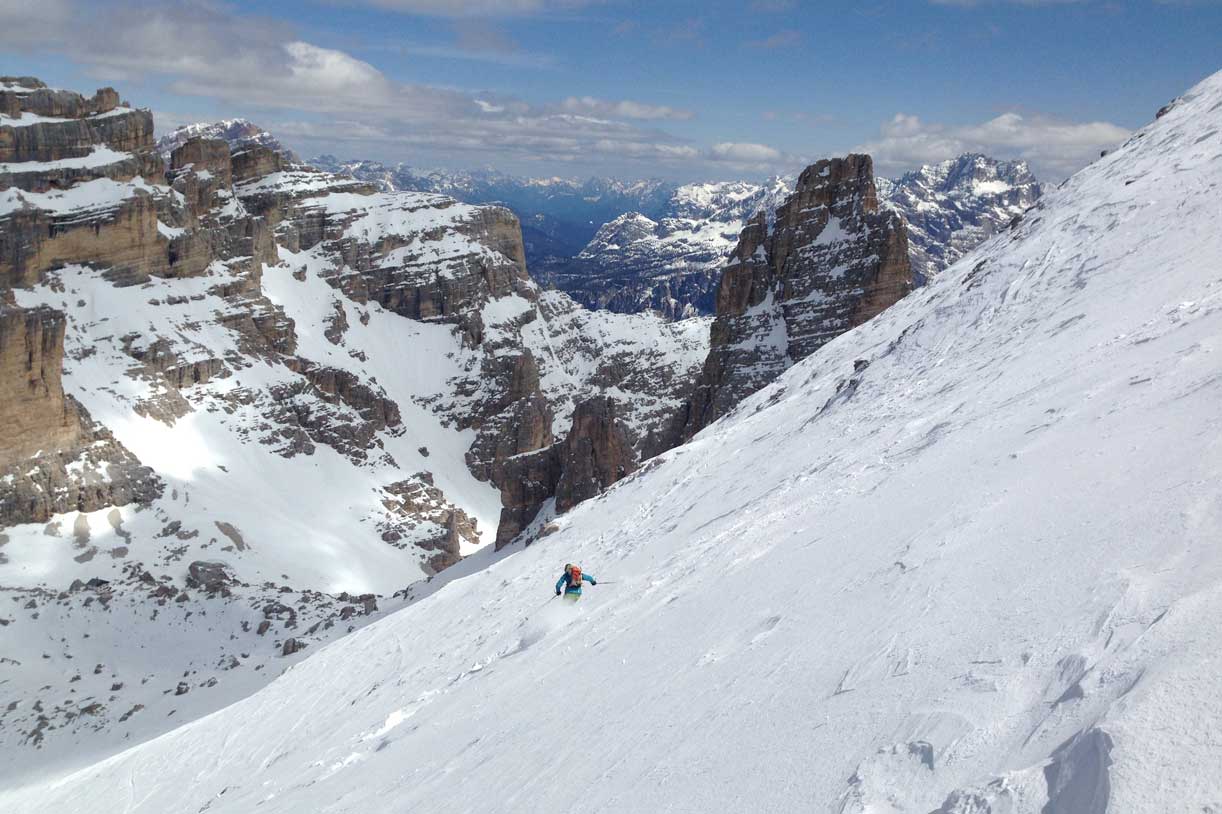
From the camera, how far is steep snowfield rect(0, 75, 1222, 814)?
575 cm

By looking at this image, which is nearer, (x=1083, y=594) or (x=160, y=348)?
(x=1083, y=594)

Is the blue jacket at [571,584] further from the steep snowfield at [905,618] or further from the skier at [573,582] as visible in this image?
the steep snowfield at [905,618]

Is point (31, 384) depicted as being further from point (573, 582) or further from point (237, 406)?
point (573, 582)

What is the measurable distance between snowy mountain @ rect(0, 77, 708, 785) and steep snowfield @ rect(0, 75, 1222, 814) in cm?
3585

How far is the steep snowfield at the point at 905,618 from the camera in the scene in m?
5.75

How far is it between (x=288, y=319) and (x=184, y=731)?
10655 centimetres

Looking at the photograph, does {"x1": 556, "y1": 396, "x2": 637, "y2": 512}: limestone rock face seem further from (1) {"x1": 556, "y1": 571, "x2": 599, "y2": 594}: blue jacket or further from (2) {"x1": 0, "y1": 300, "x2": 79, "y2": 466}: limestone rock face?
(2) {"x1": 0, "y1": 300, "x2": 79, "y2": 466}: limestone rock face

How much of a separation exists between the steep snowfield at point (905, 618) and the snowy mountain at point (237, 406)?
35.8 meters

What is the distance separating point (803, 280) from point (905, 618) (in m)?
83.1

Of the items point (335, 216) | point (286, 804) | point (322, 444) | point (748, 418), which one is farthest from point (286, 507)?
point (286, 804)

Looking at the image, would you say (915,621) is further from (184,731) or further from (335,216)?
(335,216)

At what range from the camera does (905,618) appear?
26.2ft

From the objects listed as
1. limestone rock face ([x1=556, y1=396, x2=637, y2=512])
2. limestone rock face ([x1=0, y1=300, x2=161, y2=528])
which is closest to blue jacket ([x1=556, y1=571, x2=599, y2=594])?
limestone rock face ([x1=556, y1=396, x2=637, y2=512])

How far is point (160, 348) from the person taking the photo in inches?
4163
